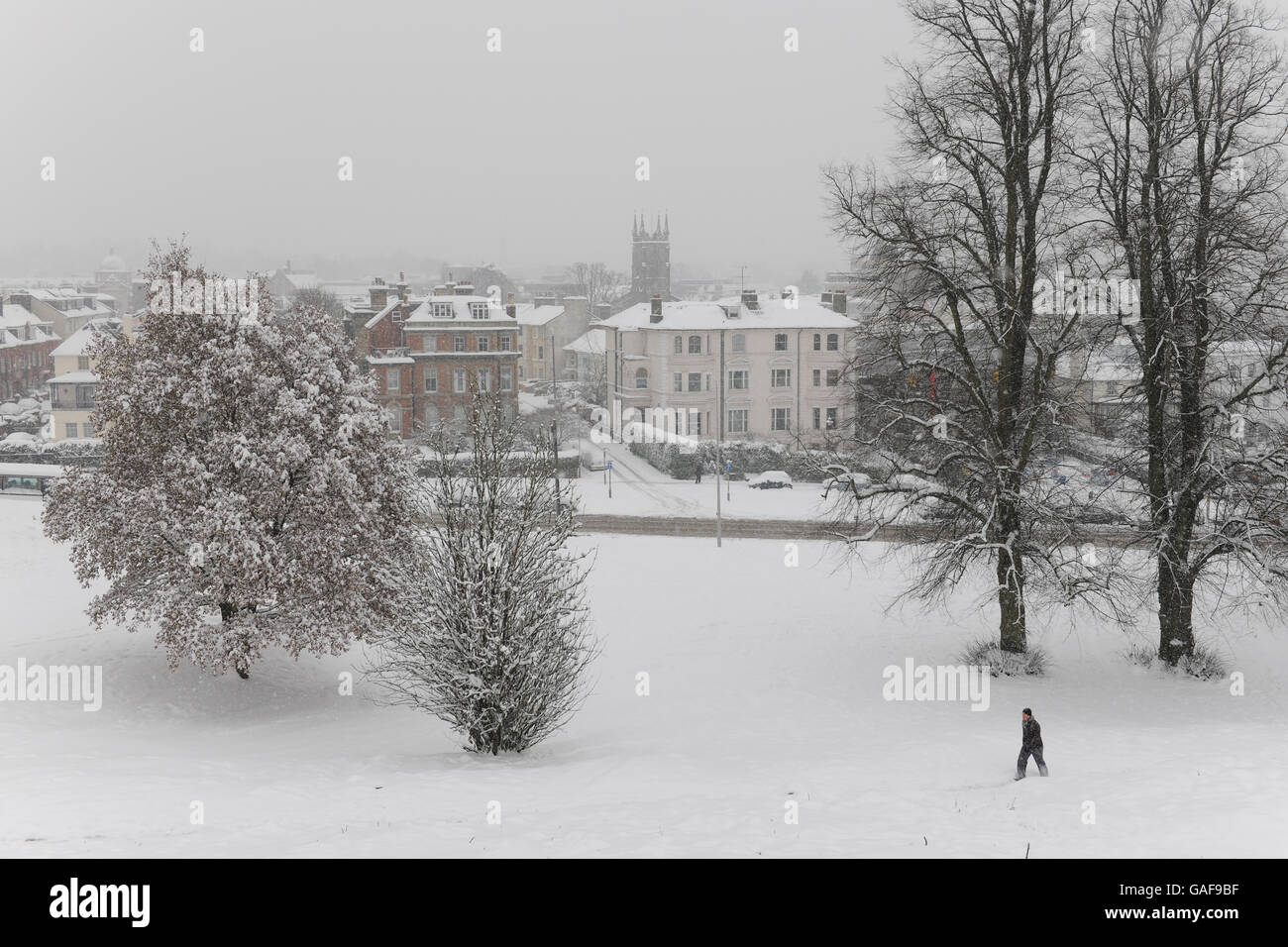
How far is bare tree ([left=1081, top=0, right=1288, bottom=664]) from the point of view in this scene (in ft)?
72.7

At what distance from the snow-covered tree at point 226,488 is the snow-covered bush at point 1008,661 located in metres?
13.6

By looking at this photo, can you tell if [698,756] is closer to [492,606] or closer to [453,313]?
[492,606]

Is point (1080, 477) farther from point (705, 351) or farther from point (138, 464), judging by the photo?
point (705, 351)

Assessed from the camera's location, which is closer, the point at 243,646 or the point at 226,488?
the point at 243,646

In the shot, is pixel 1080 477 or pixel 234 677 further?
pixel 234 677

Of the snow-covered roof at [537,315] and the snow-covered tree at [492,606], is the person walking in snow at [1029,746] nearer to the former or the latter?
the snow-covered tree at [492,606]

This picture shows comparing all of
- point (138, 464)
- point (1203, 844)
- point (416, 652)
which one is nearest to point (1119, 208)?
point (1203, 844)

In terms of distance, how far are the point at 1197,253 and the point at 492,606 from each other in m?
16.0

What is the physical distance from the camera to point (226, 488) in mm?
23984

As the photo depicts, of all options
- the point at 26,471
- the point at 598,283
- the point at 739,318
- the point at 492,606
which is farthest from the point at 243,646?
the point at 598,283

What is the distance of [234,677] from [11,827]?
12718 millimetres

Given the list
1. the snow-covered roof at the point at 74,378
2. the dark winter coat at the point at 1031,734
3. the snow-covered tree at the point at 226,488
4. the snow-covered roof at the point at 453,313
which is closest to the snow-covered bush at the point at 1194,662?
the dark winter coat at the point at 1031,734

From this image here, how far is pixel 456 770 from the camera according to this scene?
19391 mm

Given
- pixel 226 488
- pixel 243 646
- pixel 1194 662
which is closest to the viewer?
pixel 243 646
